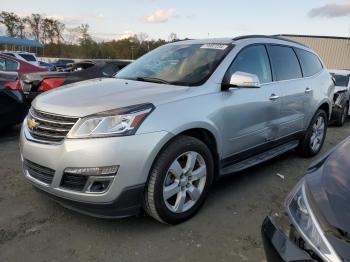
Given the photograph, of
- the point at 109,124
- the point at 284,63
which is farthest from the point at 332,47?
the point at 109,124

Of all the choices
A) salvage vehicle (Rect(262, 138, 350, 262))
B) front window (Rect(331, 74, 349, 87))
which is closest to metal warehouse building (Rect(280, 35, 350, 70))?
front window (Rect(331, 74, 349, 87))

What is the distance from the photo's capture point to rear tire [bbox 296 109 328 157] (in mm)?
5418

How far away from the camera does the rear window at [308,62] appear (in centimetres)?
523

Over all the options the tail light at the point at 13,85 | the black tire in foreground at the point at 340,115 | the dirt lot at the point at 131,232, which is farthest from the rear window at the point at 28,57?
the dirt lot at the point at 131,232

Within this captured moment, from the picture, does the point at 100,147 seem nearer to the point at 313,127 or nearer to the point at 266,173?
the point at 266,173

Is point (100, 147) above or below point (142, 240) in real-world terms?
above

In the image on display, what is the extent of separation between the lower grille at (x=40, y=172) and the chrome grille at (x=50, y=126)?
0.24m

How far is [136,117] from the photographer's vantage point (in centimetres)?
289

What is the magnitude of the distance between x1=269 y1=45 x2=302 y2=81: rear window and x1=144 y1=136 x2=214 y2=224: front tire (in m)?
1.73

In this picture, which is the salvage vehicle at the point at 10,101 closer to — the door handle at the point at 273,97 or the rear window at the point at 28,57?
the door handle at the point at 273,97

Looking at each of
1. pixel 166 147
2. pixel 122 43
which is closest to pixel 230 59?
pixel 166 147

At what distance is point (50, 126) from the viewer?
3053 mm

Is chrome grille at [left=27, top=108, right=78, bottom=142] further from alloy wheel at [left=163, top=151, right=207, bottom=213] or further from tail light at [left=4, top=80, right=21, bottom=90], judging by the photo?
tail light at [left=4, top=80, right=21, bottom=90]

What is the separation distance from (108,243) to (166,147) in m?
0.91
